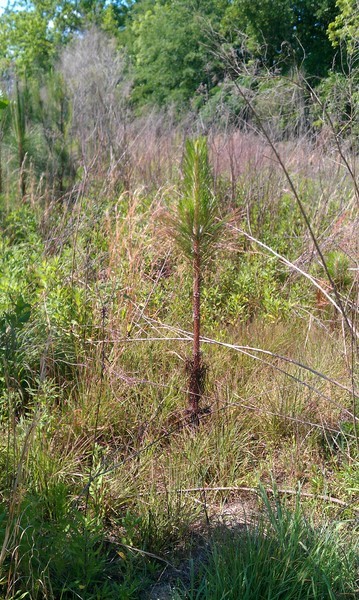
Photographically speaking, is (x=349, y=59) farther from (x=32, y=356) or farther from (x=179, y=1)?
(x=179, y=1)

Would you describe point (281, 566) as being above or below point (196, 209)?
below

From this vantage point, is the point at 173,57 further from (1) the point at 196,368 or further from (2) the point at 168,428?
(2) the point at 168,428

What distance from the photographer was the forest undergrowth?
212 cm

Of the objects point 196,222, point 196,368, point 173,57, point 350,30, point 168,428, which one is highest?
point 173,57

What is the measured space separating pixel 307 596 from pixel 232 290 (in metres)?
3.15

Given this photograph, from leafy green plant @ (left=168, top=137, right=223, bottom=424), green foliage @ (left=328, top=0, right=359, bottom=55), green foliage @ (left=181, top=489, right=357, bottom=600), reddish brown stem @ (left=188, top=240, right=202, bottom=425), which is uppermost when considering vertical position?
green foliage @ (left=328, top=0, right=359, bottom=55)

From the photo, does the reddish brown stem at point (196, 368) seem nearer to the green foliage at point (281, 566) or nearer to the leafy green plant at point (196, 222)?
the leafy green plant at point (196, 222)

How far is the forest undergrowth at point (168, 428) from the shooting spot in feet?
6.94

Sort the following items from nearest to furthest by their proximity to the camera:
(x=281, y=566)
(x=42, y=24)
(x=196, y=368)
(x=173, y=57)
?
(x=281, y=566), (x=196, y=368), (x=173, y=57), (x=42, y=24)

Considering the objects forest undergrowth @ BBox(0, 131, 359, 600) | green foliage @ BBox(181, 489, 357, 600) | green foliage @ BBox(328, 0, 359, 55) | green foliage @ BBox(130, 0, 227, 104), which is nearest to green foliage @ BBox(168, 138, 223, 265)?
forest undergrowth @ BBox(0, 131, 359, 600)

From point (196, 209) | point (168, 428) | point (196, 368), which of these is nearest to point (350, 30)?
point (196, 209)

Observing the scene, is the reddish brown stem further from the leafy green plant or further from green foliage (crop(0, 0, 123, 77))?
green foliage (crop(0, 0, 123, 77))

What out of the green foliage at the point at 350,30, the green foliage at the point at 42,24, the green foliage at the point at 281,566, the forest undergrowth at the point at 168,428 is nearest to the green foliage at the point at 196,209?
the forest undergrowth at the point at 168,428

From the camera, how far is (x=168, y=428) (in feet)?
10.5
